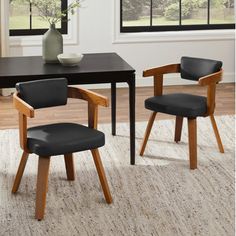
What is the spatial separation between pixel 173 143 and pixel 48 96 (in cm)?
144

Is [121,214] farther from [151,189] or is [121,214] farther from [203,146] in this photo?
[203,146]

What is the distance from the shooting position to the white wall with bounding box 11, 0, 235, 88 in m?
7.08

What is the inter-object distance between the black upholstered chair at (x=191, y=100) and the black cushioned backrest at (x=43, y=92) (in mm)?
852

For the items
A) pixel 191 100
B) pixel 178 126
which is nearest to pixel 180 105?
pixel 191 100

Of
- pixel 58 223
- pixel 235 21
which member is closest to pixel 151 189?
pixel 58 223

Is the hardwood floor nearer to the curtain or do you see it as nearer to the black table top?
the curtain

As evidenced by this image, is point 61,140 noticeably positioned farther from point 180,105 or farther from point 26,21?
point 26,21

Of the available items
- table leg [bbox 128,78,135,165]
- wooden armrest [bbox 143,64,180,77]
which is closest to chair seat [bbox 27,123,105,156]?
table leg [bbox 128,78,135,165]

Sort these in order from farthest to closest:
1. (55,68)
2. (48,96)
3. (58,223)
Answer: (55,68) → (48,96) → (58,223)

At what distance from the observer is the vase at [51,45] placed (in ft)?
15.9

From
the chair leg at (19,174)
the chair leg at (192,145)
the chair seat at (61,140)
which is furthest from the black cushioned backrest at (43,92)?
the chair leg at (192,145)

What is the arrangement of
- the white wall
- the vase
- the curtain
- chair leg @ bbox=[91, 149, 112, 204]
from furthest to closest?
the white wall → the curtain → the vase → chair leg @ bbox=[91, 149, 112, 204]

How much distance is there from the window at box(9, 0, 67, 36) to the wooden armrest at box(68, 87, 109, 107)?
2.93 metres

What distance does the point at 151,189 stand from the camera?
4.39 m
